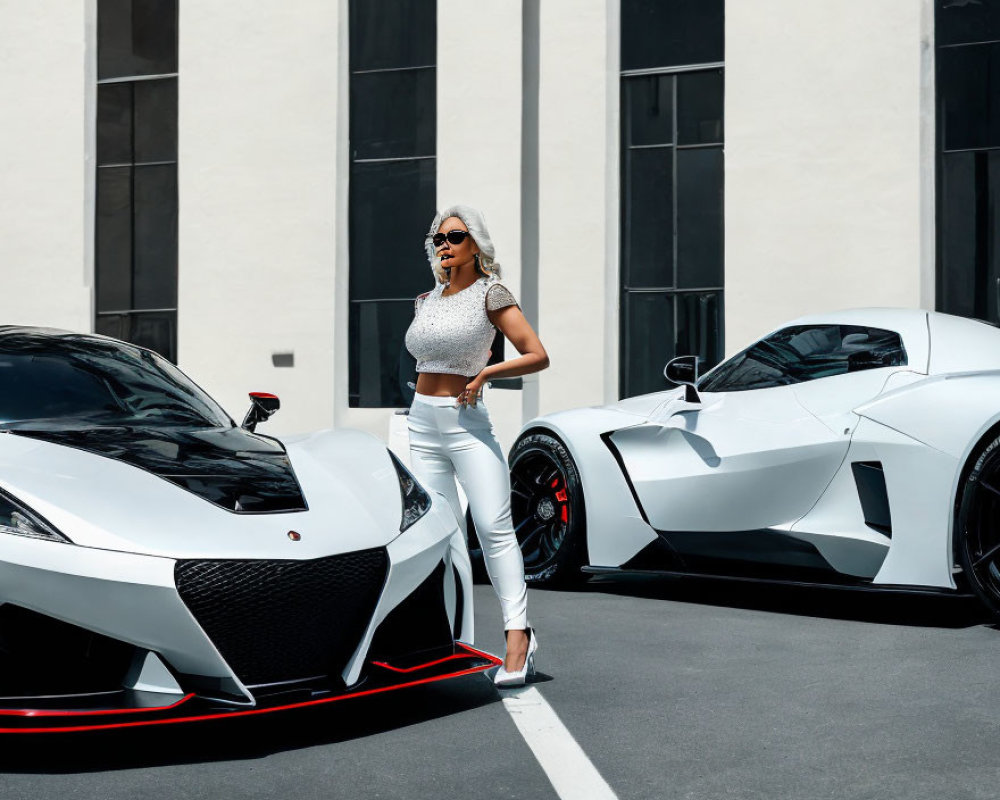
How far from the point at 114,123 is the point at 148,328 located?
7.96ft

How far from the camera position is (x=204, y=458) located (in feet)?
15.7

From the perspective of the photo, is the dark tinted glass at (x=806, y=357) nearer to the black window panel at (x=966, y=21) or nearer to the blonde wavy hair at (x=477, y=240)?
the blonde wavy hair at (x=477, y=240)

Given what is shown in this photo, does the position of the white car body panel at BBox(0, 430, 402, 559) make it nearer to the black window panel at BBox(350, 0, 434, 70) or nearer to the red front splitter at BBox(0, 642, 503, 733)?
the red front splitter at BBox(0, 642, 503, 733)

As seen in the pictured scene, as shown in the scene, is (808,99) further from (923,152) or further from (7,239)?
(7,239)

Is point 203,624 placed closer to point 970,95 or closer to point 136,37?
point 970,95

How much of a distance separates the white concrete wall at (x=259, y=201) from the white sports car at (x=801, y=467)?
7.56 metres

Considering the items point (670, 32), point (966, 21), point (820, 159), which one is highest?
point (670, 32)

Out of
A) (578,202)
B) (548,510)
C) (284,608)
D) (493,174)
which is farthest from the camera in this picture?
(493,174)

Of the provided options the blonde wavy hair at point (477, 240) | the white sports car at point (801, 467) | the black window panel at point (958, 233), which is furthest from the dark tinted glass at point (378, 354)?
the blonde wavy hair at point (477, 240)

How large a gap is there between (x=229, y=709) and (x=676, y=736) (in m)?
1.40

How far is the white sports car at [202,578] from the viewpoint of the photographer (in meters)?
3.96

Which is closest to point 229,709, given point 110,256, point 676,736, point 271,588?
point 271,588

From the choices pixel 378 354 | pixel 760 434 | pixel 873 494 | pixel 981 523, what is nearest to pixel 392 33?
pixel 378 354

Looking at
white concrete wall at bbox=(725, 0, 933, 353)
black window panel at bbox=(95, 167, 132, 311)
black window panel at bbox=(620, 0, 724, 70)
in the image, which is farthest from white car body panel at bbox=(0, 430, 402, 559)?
black window panel at bbox=(95, 167, 132, 311)
